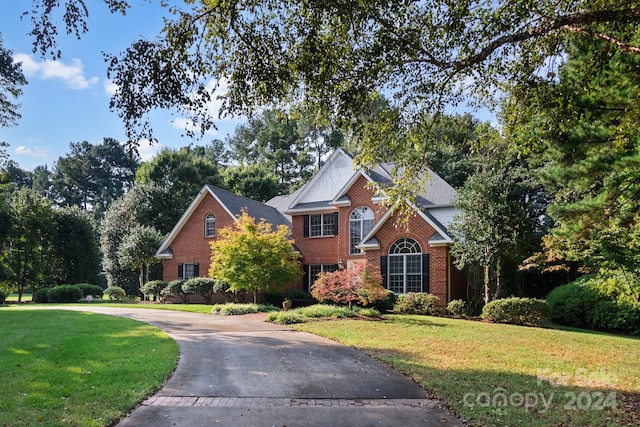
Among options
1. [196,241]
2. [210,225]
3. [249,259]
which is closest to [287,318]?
[249,259]

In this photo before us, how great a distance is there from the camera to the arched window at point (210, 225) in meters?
25.4

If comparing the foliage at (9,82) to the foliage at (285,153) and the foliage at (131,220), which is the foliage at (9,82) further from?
the foliage at (285,153)

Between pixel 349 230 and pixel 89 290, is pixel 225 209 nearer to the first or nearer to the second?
pixel 349 230

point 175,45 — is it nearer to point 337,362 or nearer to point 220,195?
point 337,362

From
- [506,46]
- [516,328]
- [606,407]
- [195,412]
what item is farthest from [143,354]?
[516,328]

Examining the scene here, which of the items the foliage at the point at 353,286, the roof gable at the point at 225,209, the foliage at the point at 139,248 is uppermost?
the roof gable at the point at 225,209

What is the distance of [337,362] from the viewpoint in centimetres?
848

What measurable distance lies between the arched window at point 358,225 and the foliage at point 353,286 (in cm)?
472

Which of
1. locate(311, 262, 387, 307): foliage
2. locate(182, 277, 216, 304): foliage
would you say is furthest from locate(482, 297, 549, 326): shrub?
locate(182, 277, 216, 304): foliage

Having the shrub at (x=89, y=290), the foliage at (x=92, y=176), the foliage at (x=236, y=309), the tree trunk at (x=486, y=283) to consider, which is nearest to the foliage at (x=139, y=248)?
the shrub at (x=89, y=290)

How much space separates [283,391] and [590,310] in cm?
1436

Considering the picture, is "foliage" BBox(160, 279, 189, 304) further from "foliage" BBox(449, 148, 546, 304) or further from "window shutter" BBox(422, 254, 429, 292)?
"foliage" BBox(449, 148, 546, 304)

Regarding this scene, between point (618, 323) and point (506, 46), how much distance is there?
12509 millimetres

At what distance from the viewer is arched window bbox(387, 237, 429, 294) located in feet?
63.3
